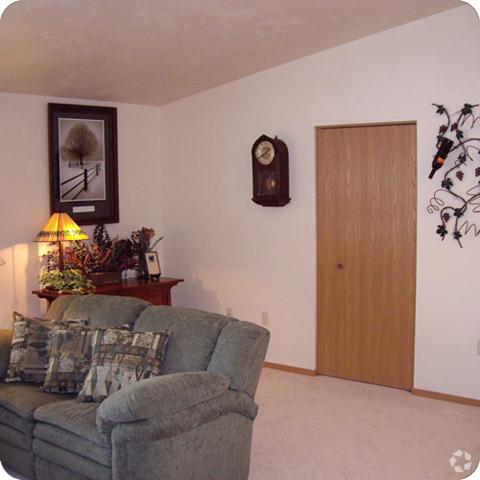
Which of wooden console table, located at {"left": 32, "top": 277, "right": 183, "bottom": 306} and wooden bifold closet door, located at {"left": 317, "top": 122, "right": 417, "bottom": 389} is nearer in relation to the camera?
wooden bifold closet door, located at {"left": 317, "top": 122, "right": 417, "bottom": 389}

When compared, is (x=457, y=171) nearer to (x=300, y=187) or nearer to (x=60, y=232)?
(x=300, y=187)

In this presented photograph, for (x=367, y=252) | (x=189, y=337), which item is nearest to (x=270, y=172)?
(x=367, y=252)

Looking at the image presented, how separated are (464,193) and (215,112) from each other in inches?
93.3

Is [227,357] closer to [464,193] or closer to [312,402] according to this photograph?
[312,402]

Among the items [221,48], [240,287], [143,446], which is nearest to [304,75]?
[221,48]

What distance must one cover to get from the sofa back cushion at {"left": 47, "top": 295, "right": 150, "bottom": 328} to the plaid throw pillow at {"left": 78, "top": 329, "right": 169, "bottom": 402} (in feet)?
1.00

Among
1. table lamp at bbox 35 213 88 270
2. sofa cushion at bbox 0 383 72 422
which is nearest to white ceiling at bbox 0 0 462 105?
table lamp at bbox 35 213 88 270

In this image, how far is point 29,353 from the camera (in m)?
4.05

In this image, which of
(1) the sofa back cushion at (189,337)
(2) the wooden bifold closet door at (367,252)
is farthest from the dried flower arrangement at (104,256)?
(1) the sofa back cushion at (189,337)

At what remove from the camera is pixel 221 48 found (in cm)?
511

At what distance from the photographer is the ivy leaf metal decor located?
4852 mm

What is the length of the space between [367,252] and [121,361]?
2440mm

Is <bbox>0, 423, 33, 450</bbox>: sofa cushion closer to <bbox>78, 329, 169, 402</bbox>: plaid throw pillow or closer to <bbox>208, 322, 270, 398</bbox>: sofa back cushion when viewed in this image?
<bbox>78, 329, 169, 402</bbox>: plaid throw pillow

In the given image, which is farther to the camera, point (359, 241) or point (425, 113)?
point (359, 241)
